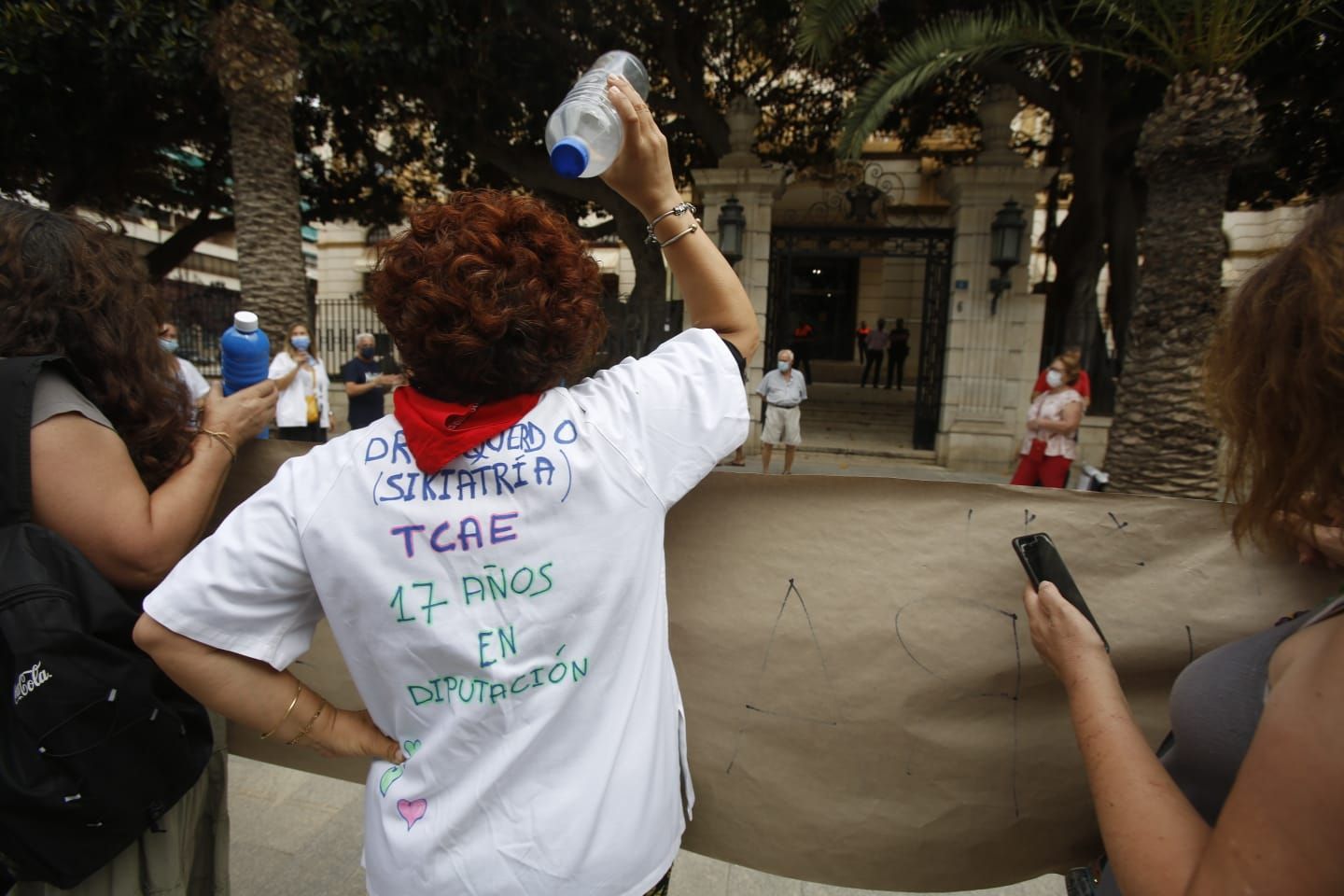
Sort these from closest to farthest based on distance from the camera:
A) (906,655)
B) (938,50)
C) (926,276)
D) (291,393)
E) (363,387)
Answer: (906,655), (291,393), (938,50), (363,387), (926,276)

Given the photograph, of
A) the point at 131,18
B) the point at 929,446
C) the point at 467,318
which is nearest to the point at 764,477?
the point at 467,318

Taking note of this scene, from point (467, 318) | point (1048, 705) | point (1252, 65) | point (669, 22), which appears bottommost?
point (1048, 705)

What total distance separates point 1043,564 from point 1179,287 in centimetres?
533

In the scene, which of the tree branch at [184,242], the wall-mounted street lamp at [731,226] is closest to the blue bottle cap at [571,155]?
the wall-mounted street lamp at [731,226]

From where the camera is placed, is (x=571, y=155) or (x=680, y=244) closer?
(x=571, y=155)

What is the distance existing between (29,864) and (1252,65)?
12.1 metres

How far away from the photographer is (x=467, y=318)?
92 centimetres

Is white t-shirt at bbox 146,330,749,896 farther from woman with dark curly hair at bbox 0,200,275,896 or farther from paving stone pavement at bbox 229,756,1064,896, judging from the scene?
paving stone pavement at bbox 229,756,1064,896

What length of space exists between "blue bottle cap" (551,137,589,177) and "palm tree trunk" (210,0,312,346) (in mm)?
6053

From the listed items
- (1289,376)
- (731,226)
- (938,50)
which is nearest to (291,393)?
(731,226)

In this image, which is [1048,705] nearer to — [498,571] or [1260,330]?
[1260,330]

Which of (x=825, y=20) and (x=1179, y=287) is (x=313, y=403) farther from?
(x=1179, y=287)

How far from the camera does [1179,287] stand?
5297mm

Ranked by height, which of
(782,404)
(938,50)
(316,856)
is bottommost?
(316,856)
